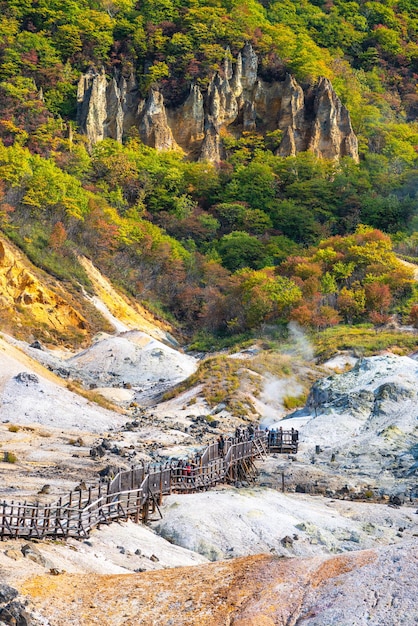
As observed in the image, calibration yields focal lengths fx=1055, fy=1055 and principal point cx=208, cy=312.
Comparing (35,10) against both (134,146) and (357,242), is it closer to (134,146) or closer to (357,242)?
(134,146)

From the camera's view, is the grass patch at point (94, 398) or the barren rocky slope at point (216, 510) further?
the grass patch at point (94, 398)

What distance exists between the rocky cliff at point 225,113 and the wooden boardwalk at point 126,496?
223 feet

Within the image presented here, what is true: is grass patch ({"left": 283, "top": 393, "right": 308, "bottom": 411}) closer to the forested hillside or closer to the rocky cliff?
the forested hillside

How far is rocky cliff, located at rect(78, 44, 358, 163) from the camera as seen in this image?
10125 centimetres

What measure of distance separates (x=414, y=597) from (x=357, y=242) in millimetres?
58114

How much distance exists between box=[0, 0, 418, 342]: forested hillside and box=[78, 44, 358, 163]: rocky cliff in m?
1.50

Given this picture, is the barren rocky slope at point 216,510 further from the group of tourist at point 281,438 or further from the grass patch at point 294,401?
the grass patch at point 294,401

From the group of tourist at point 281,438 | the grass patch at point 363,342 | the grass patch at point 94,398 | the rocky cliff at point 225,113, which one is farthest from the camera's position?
the rocky cliff at point 225,113

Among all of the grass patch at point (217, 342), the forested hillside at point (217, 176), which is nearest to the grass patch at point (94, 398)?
the grass patch at point (217, 342)

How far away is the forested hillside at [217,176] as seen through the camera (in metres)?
71.8

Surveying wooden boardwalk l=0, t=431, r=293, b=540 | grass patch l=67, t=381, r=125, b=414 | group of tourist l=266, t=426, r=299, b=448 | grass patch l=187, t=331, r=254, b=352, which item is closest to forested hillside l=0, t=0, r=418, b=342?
grass patch l=187, t=331, r=254, b=352

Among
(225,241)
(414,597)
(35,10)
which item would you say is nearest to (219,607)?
(414,597)

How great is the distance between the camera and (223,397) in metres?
49.8

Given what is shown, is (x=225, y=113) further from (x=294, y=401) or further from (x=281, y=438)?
(x=281, y=438)
